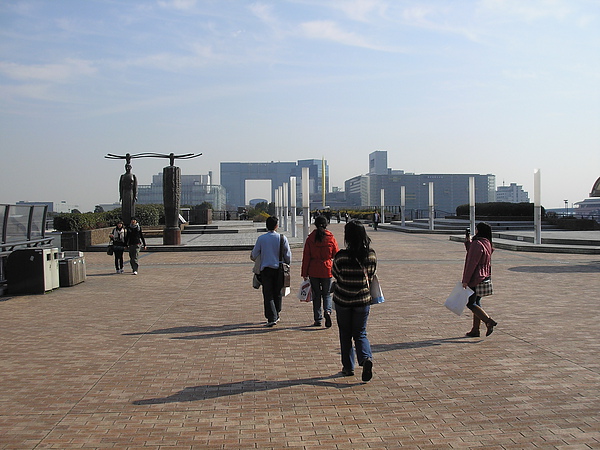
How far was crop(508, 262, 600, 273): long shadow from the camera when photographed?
51.2ft

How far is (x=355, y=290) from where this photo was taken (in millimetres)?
6125

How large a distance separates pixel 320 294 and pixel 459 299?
1.90 m

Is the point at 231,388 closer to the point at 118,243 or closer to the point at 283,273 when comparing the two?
the point at 283,273

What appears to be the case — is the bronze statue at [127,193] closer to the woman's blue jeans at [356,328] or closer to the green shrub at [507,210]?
the woman's blue jeans at [356,328]

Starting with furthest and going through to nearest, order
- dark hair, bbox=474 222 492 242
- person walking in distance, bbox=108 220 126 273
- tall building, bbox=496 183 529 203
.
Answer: tall building, bbox=496 183 529 203
person walking in distance, bbox=108 220 126 273
dark hair, bbox=474 222 492 242

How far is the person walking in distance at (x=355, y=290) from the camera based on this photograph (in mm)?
6105

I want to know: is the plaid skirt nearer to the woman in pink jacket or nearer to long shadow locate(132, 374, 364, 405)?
the woman in pink jacket

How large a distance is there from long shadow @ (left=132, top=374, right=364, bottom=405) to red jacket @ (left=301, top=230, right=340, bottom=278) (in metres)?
2.38

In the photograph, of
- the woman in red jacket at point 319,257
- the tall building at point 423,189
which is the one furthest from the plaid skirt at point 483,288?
the tall building at point 423,189

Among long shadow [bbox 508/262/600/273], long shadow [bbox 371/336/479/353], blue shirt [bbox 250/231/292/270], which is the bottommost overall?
long shadow [bbox 508/262/600/273]

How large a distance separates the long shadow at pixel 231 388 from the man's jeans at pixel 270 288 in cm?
265

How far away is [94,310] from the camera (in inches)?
412

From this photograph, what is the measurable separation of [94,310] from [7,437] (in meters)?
5.93

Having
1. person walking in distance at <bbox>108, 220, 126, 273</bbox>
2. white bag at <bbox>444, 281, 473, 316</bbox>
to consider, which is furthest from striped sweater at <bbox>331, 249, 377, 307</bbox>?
person walking in distance at <bbox>108, 220, 126, 273</bbox>
